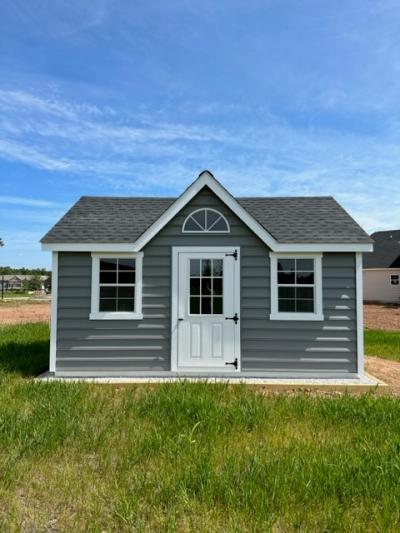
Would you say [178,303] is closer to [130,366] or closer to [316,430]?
[130,366]

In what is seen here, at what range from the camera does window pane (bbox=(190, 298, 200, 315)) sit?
24.7 feet

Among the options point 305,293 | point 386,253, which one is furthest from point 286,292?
point 386,253

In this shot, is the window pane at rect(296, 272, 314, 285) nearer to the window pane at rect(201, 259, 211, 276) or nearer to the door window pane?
the door window pane

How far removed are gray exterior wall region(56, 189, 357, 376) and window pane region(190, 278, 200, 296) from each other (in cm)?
50

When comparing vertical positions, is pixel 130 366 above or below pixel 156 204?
below

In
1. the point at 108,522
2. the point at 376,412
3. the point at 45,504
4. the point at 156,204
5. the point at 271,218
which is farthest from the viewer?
the point at 156,204

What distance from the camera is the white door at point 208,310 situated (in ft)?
24.4

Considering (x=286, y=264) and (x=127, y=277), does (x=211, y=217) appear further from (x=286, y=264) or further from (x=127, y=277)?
(x=127, y=277)

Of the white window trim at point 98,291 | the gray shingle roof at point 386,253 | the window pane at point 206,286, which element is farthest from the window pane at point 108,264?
the gray shingle roof at point 386,253

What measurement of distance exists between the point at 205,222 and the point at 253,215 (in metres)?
1.79

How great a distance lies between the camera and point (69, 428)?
460cm

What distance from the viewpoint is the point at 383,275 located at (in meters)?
32.4

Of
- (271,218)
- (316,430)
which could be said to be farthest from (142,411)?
(271,218)

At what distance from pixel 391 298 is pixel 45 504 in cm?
3399
